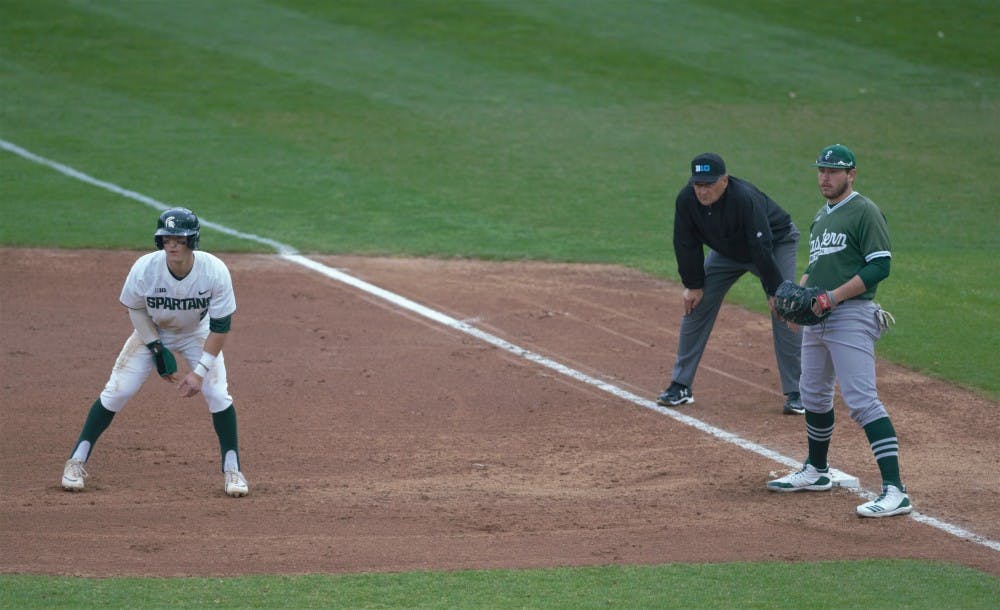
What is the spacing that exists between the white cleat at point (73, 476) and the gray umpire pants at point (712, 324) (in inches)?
166

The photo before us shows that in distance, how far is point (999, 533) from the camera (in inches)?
259

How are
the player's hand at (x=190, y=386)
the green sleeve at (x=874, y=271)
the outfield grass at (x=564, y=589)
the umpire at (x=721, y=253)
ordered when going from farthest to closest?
the umpire at (x=721, y=253) → the player's hand at (x=190, y=386) → the green sleeve at (x=874, y=271) → the outfield grass at (x=564, y=589)

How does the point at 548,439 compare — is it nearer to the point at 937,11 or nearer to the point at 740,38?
the point at 740,38

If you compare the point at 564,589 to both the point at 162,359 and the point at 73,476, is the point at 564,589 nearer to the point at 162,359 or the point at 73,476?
the point at 162,359

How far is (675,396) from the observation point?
8.98 metres

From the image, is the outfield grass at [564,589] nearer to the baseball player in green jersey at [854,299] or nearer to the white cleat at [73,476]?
the baseball player in green jersey at [854,299]

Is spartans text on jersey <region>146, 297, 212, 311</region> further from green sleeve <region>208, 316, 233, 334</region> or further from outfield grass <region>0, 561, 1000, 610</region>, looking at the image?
outfield grass <region>0, 561, 1000, 610</region>

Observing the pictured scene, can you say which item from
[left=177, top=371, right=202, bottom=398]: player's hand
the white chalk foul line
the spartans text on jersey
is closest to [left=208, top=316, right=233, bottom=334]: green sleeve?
the spartans text on jersey

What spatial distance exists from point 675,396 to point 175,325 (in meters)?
3.68

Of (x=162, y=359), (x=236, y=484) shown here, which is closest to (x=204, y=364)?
(x=162, y=359)

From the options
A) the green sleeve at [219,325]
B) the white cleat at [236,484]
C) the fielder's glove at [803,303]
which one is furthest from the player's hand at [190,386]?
the fielder's glove at [803,303]

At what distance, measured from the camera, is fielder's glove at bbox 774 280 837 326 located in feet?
22.2

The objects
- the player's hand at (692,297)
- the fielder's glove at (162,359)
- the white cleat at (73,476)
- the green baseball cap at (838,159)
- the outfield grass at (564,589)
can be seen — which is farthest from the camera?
the player's hand at (692,297)

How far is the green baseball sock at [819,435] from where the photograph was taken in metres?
7.24
